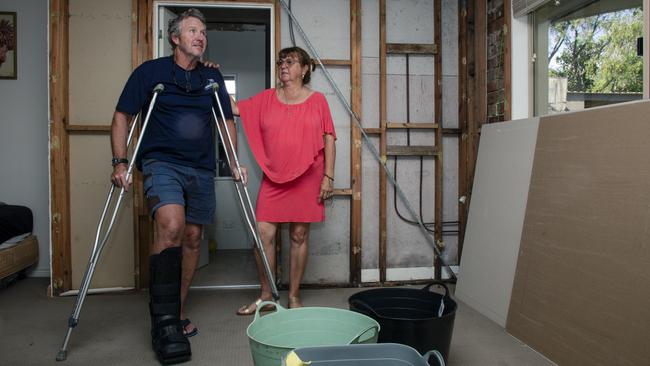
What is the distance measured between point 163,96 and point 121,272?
5.40 feet

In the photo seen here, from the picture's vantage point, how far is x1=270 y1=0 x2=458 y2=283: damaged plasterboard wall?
3830 millimetres

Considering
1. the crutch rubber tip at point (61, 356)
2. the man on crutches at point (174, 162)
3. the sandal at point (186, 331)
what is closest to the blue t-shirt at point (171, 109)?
the man on crutches at point (174, 162)

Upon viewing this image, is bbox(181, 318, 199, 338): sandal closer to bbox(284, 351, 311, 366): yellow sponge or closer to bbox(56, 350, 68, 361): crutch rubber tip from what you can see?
bbox(56, 350, 68, 361): crutch rubber tip

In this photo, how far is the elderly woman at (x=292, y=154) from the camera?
319 centimetres

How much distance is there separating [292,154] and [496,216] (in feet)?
4.46

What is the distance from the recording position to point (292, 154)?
10.5ft

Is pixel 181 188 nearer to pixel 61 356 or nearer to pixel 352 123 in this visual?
pixel 61 356

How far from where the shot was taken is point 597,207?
228 cm

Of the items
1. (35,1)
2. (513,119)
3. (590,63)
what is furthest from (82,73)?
(590,63)

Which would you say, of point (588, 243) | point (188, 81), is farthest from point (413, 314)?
point (188, 81)

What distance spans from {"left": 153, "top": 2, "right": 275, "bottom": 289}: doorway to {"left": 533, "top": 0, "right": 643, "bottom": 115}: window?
2.21 metres

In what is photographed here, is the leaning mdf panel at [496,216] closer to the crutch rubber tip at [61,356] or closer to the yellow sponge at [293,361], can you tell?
the yellow sponge at [293,361]

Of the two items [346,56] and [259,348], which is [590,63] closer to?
[346,56]

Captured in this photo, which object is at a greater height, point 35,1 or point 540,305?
point 35,1
